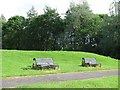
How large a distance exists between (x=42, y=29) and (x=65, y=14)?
22.5ft

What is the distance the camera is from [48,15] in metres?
68.1

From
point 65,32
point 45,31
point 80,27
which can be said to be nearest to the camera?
point 80,27

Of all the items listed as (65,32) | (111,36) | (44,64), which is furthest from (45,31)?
(44,64)

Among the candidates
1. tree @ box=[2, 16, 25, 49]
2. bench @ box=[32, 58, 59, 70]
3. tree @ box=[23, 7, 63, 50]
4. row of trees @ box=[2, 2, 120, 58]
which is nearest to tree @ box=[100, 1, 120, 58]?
row of trees @ box=[2, 2, 120, 58]

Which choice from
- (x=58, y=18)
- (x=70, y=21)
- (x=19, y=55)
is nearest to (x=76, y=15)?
(x=70, y=21)

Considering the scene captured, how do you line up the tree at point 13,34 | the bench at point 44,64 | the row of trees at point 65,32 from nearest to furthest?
the bench at point 44,64 < the row of trees at point 65,32 < the tree at point 13,34

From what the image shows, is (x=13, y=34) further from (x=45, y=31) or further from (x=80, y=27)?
(x=80, y=27)

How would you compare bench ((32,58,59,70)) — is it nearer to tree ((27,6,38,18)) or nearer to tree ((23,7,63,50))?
tree ((23,7,63,50))

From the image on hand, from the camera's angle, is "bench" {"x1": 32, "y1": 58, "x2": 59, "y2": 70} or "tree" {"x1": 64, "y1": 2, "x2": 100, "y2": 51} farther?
"tree" {"x1": 64, "y1": 2, "x2": 100, "y2": 51}

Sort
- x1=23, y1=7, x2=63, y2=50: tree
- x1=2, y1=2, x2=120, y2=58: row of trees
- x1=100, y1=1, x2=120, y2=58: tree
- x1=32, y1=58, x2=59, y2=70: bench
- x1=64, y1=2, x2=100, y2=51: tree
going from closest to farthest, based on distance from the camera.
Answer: x1=32, y1=58, x2=59, y2=70: bench, x1=100, y1=1, x2=120, y2=58: tree, x1=64, y1=2, x2=100, y2=51: tree, x1=2, y1=2, x2=120, y2=58: row of trees, x1=23, y1=7, x2=63, y2=50: tree

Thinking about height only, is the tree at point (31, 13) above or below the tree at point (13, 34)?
above

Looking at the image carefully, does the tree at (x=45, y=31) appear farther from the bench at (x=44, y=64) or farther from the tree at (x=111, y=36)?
the bench at (x=44, y=64)

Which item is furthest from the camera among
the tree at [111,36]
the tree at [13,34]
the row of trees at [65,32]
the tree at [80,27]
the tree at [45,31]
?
the tree at [13,34]

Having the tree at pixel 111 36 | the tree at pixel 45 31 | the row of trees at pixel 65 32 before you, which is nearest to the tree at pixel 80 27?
the row of trees at pixel 65 32
